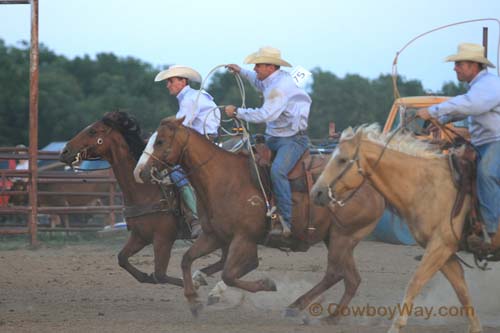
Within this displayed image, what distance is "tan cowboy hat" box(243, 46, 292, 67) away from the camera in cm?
868

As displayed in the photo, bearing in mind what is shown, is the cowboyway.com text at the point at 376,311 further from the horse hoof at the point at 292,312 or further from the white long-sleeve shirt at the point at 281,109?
the white long-sleeve shirt at the point at 281,109

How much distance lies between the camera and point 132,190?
373 inches

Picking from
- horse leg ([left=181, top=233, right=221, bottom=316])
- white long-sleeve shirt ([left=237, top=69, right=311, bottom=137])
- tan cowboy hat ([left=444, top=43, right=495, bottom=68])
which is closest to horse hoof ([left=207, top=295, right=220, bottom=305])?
horse leg ([left=181, top=233, right=221, bottom=316])

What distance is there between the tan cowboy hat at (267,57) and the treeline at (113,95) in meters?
27.9

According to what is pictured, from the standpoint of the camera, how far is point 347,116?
145 ft

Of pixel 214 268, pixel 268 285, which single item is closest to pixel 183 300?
pixel 214 268

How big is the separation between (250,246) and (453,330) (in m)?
1.94

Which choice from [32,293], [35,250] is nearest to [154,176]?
[32,293]

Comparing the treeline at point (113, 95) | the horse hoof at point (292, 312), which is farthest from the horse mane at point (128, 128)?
the treeline at point (113, 95)

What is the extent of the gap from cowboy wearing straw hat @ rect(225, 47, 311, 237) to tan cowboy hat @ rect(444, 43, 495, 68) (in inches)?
63.8

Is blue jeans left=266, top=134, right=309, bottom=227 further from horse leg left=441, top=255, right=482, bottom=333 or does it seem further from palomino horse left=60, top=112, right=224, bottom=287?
horse leg left=441, top=255, right=482, bottom=333

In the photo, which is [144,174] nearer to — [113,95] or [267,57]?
[267,57]

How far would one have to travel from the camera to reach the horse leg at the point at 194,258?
8547 mm

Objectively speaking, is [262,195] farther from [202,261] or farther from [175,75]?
[202,261]
